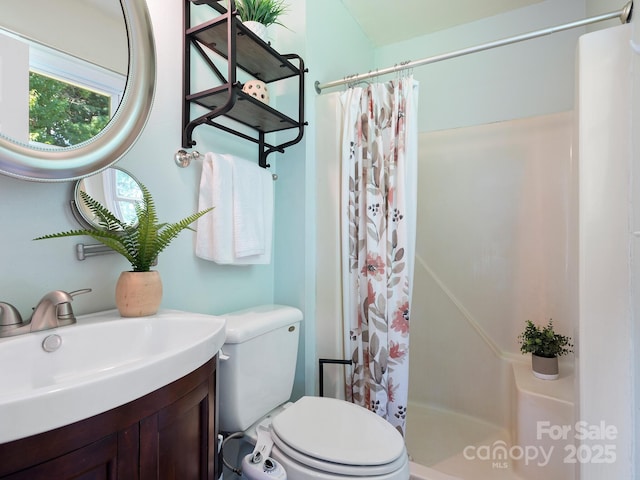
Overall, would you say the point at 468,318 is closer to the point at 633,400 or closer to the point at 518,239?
the point at 518,239

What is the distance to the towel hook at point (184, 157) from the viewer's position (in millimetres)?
1205

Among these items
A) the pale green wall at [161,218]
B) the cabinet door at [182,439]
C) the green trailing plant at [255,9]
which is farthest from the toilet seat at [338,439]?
the green trailing plant at [255,9]

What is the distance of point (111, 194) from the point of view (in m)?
1.00

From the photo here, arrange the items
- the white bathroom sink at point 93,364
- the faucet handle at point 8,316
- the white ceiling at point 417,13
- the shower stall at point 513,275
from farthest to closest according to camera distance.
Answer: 1. the white ceiling at point 417,13
2. the shower stall at point 513,275
3. the faucet handle at point 8,316
4. the white bathroom sink at point 93,364

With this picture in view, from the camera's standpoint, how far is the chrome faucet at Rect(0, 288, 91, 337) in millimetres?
724

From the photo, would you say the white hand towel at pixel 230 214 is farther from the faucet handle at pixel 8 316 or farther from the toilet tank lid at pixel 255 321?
the faucet handle at pixel 8 316

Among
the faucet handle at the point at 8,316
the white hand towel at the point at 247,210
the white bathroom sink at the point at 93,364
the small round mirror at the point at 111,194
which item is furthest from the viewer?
the white hand towel at the point at 247,210

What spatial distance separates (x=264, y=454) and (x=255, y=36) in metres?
1.49

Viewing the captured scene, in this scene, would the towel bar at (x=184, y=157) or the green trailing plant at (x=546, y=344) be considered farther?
the green trailing plant at (x=546, y=344)

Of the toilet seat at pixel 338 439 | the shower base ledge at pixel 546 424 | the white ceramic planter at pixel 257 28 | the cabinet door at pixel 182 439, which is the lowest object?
the shower base ledge at pixel 546 424

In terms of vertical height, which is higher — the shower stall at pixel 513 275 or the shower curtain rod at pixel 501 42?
the shower curtain rod at pixel 501 42

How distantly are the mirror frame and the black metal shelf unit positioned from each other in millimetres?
200

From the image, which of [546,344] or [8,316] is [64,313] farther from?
[546,344]

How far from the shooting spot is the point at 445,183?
7.30ft
